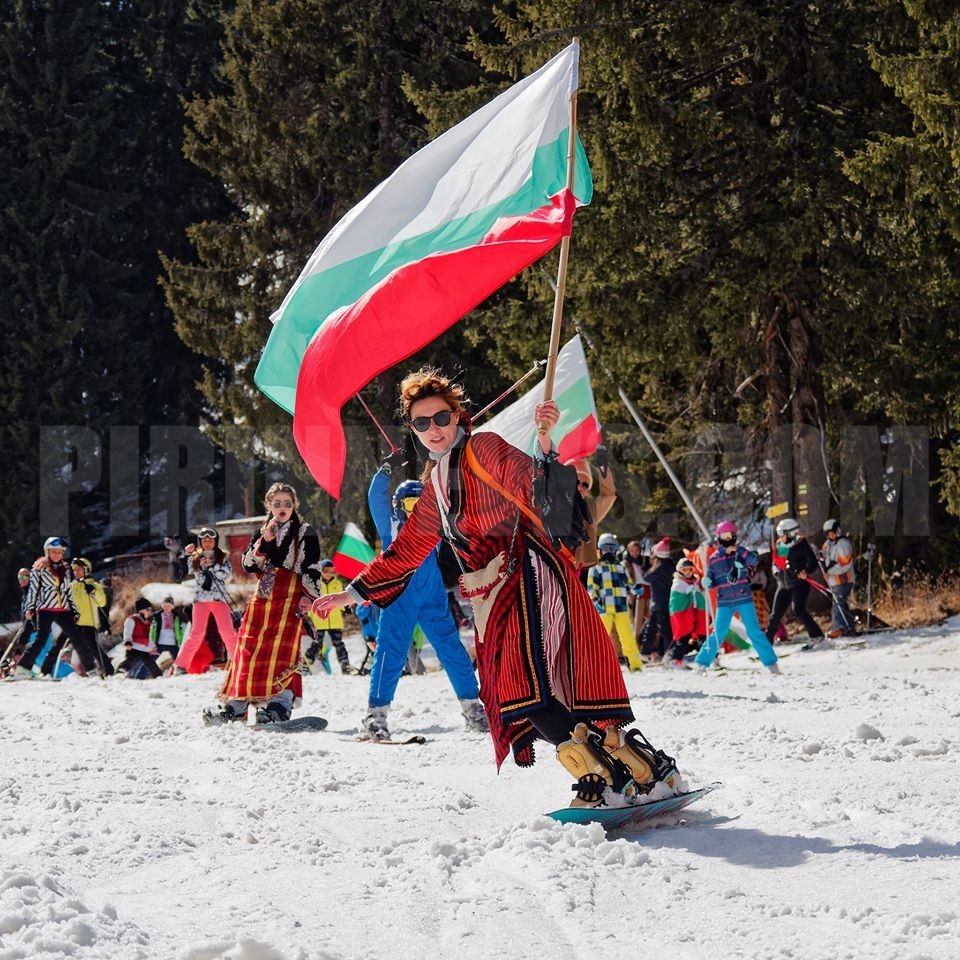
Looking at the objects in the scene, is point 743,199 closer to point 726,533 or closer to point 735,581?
point 726,533

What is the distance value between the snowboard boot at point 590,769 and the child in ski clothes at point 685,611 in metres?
11.4

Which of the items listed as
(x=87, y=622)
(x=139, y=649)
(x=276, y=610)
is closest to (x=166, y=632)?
(x=139, y=649)

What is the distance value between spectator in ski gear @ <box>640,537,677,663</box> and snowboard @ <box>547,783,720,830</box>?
12.1 m

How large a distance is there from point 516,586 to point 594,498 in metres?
0.46

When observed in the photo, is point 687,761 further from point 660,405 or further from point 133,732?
point 660,405

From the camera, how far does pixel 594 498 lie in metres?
5.36

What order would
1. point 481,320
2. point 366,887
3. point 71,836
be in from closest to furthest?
1. point 366,887
2. point 71,836
3. point 481,320

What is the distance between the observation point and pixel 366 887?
4.32 meters

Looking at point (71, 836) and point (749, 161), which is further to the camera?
point (749, 161)

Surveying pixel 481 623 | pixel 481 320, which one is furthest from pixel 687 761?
pixel 481 320

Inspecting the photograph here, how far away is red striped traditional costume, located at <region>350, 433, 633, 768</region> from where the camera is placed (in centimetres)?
518

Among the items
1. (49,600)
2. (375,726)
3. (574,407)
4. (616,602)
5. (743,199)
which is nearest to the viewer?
(375,726)

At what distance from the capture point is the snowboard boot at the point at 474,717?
8.68 meters

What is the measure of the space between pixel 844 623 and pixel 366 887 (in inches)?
556
